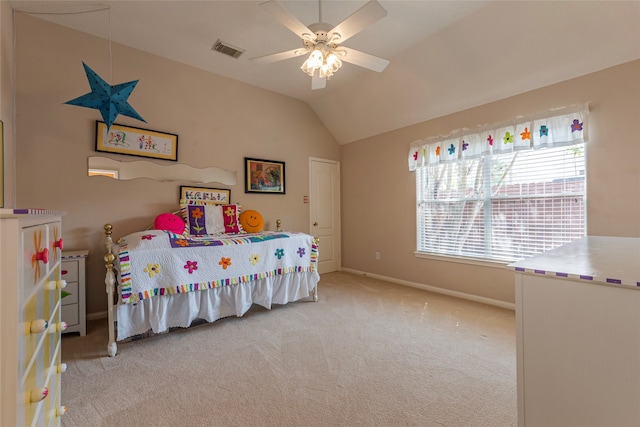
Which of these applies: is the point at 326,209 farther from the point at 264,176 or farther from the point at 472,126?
the point at 472,126

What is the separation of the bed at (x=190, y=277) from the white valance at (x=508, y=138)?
2117 mm

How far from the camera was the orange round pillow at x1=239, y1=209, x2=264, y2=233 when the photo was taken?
3.68m

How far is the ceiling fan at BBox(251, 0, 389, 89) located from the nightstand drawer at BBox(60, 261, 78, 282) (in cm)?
244

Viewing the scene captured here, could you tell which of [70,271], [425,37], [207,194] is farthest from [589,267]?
[207,194]

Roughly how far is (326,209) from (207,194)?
82.3 inches

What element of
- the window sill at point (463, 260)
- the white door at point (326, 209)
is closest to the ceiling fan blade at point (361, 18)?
the window sill at point (463, 260)

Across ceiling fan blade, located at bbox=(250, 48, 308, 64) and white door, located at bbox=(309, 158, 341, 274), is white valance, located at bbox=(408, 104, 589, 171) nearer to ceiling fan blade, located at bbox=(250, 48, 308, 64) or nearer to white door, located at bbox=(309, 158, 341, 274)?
white door, located at bbox=(309, 158, 341, 274)

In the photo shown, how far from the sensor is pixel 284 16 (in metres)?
1.85

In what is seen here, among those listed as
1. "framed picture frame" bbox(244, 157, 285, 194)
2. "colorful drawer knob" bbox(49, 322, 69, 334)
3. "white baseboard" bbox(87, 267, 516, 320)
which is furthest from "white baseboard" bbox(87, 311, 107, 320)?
"colorful drawer knob" bbox(49, 322, 69, 334)

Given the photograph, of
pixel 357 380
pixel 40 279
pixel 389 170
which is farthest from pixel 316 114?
pixel 40 279

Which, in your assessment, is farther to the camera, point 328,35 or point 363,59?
point 363,59

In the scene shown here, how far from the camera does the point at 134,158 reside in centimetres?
315

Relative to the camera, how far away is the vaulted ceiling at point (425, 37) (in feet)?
7.70

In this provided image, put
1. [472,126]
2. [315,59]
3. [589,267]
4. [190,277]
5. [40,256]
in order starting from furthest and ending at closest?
1. [472,126]
2. [190,277]
3. [315,59]
4. [589,267]
5. [40,256]
